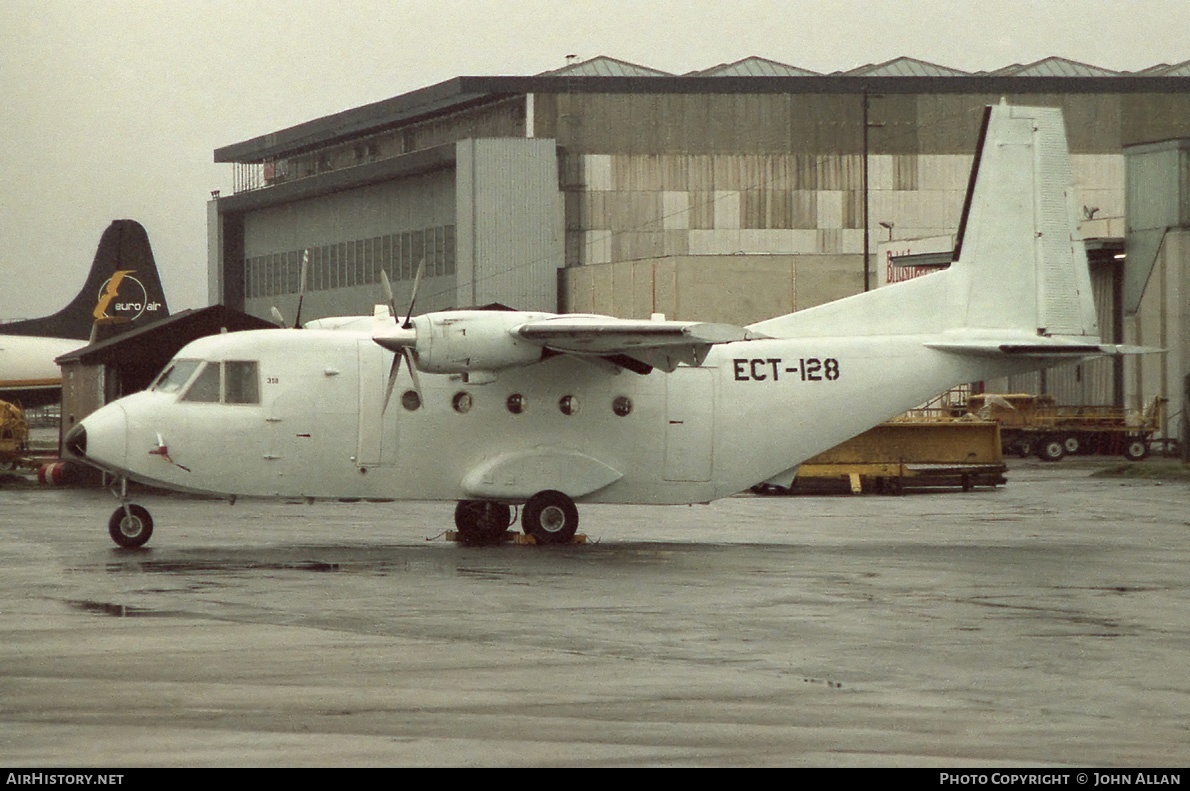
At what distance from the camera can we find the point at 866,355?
23.3 meters

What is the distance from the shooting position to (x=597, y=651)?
12.1 metres

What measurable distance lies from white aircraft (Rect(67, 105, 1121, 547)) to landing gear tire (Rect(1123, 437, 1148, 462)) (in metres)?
30.2

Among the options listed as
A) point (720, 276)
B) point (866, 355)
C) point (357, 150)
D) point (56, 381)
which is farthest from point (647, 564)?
point (357, 150)

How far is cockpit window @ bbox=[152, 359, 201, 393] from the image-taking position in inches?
868

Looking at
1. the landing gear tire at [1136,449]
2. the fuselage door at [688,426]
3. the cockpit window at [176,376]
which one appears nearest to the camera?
Result: the cockpit window at [176,376]

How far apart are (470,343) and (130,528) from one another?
518 cm

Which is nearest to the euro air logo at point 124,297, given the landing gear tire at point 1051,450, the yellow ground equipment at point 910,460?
the yellow ground equipment at point 910,460

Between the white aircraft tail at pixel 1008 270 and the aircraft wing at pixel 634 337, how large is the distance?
2.77 m

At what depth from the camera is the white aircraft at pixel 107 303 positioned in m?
54.8

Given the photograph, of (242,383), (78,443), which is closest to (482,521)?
(242,383)

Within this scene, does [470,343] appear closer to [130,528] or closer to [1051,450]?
[130,528]

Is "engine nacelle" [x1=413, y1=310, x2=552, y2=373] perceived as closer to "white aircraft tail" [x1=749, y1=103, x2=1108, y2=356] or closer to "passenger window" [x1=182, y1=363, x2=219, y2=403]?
"passenger window" [x1=182, y1=363, x2=219, y2=403]

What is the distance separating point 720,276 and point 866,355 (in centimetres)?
4687

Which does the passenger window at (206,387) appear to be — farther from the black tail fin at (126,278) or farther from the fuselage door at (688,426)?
the black tail fin at (126,278)
